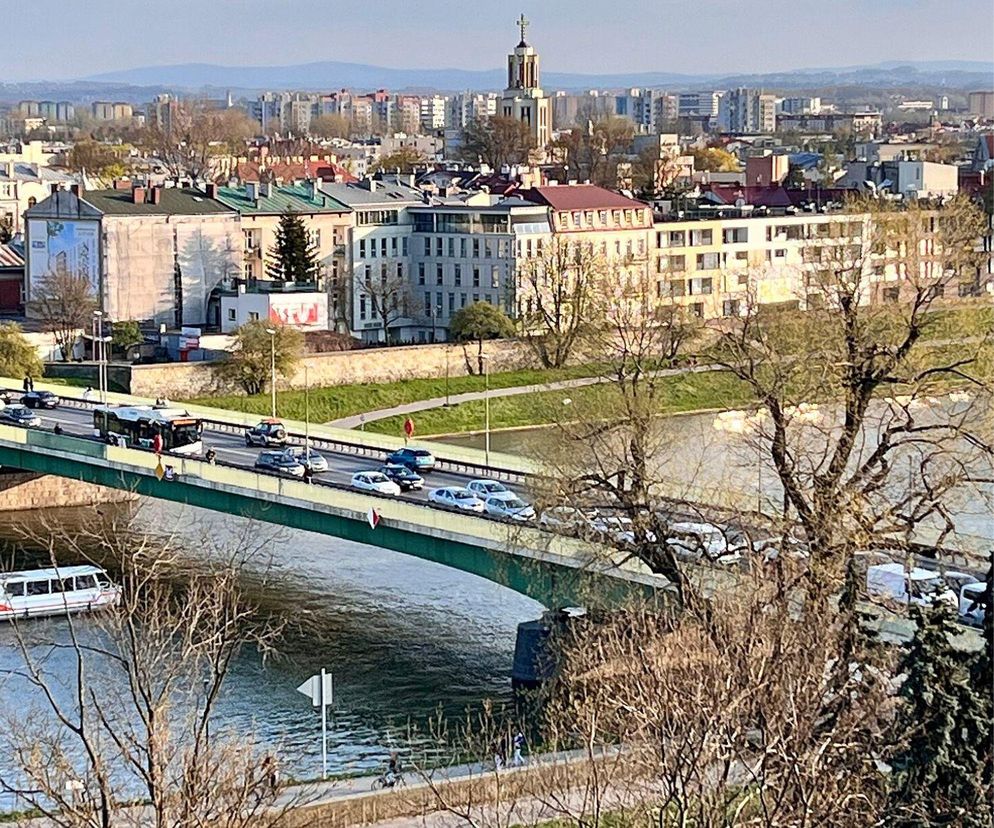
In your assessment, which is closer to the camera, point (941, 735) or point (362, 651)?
point (941, 735)

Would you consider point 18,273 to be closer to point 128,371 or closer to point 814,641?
point 128,371

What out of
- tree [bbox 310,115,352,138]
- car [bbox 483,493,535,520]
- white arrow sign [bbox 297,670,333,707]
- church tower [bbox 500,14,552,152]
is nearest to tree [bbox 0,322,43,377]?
car [bbox 483,493,535,520]

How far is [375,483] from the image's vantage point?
1655 centimetres

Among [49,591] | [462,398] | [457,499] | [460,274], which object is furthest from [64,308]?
[457,499]

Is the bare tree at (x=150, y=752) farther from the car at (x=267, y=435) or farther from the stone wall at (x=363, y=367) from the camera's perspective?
the stone wall at (x=363, y=367)

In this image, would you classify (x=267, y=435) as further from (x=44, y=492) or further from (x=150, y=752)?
(x=150, y=752)

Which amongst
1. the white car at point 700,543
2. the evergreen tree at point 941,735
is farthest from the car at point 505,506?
the evergreen tree at point 941,735

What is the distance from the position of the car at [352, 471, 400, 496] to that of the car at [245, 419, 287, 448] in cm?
208

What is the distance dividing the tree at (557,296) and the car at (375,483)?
9.69 meters

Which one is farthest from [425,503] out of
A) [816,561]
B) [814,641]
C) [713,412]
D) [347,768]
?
[713,412]

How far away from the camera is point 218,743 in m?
10.0

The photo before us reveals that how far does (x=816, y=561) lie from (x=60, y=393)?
14130 mm

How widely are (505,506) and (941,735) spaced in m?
7.63

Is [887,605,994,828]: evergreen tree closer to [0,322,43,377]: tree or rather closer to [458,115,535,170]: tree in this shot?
[0,322,43,377]: tree
